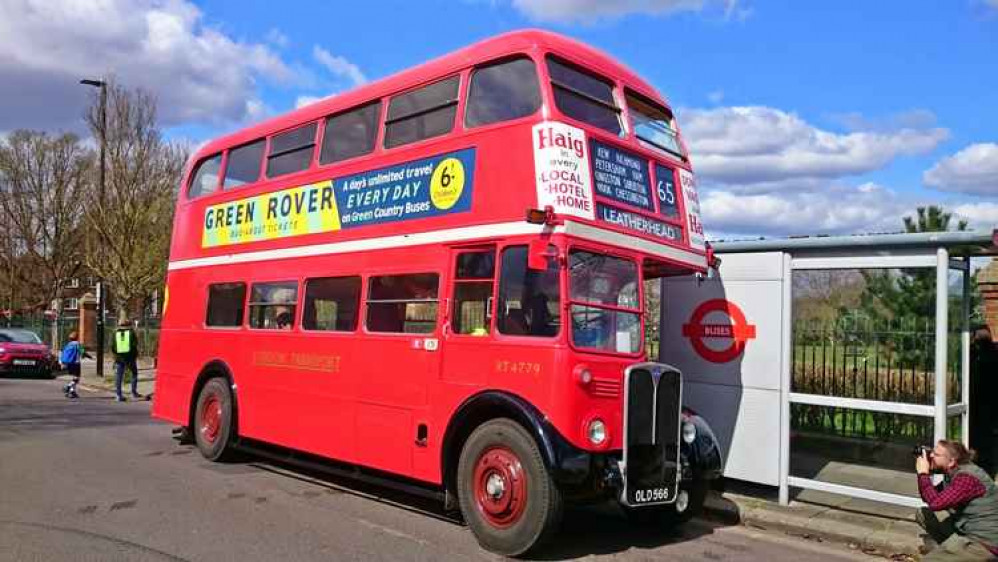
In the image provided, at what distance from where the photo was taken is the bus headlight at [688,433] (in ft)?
22.8

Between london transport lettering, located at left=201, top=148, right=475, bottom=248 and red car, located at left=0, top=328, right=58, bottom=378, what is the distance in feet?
53.3

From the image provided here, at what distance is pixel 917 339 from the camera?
809cm

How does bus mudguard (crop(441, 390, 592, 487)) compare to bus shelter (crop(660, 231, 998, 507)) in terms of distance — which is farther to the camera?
bus shelter (crop(660, 231, 998, 507))

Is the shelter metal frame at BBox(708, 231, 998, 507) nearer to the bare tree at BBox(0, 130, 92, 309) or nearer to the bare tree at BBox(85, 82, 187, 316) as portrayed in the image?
the bare tree at BBox(85, 82, 187, 316)

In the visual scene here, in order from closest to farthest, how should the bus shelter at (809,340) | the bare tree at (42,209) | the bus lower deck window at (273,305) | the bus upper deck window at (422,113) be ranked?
the bus upper deck window at (422,113)
the bus shelter at (809,340)
the bus lower deck window at (273,305)
the bare tree at (42,209)

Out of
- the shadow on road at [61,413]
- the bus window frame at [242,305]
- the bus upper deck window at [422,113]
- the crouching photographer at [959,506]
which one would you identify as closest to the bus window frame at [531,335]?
the bus upper deck window at [422,113]

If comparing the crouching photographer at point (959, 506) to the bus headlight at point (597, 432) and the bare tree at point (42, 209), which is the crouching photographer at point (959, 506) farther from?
the bare tree at point (42, 209)

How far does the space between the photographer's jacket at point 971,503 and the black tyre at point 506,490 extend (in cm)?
276

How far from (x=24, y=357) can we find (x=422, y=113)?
20.8 metres

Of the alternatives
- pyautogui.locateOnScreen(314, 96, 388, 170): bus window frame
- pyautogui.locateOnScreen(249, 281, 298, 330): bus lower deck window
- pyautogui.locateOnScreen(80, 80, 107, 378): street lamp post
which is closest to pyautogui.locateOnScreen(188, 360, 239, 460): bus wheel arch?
pyautogui.locateOnScreen(249, 281, 298, 330): bus lower deck window

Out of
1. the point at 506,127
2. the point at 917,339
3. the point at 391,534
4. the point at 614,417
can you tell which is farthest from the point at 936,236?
the point at 391,534

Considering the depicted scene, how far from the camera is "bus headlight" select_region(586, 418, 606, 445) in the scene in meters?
6.07

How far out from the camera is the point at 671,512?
23.5ft

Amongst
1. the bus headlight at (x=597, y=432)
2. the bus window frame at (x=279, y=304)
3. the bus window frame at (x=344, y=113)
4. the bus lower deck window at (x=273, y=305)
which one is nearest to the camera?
the bus headlight at (x=597, y=432)
